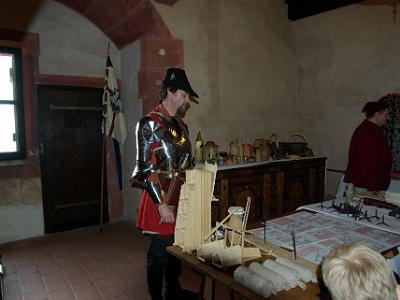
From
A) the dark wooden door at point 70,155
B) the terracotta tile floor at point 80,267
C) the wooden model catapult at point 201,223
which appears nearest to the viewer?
the wooden model catapult at point 201,223

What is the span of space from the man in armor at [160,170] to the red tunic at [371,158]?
2541 millimetres

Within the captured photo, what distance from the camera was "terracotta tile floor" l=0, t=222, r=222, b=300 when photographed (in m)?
2.98

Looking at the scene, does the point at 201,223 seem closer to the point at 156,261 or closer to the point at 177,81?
the point at 156,261

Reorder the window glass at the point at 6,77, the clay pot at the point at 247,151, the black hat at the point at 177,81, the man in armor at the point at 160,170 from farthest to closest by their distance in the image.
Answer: the clay pot at the point at 247,151 < the window glass at the point at 6,77 < the black hat at the point at 177,81 < the man in armor at the point at 160,170

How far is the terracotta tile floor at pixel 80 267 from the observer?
2.98 metres

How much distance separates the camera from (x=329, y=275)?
1002mm

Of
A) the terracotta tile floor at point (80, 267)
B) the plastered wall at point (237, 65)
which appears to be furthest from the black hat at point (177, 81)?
the plastered wall at point (237, 65)

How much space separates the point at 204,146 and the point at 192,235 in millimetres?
2753

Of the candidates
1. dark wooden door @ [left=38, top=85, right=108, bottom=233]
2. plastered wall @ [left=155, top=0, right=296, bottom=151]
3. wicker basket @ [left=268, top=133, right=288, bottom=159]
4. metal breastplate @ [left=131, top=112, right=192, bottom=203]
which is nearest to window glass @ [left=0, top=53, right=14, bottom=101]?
dark wooden door @ [left=38, top=85, right=108, bottom=233]

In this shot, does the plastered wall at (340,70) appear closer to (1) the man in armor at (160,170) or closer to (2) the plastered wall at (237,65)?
(2) the plastered wall at (237,65)

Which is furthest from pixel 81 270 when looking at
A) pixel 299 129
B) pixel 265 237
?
pixel 299 129

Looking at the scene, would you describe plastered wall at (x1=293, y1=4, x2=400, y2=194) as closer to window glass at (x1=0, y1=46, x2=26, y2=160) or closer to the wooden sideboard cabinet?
the wooden sideboard cabinet

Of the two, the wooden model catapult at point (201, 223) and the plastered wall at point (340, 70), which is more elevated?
the plastered wall at point (340, 70)

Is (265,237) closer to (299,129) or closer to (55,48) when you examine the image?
(55,48)
